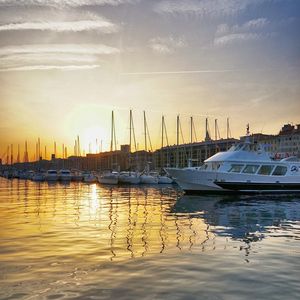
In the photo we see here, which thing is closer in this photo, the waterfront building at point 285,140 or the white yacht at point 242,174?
the white yacht at point 242,174

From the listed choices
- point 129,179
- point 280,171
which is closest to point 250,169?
point 280,171

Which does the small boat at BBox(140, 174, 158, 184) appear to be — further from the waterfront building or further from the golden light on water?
the waterfront building

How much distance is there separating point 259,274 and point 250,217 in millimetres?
14017

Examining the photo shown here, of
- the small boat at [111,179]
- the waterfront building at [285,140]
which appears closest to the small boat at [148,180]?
the small boat at [111,179]

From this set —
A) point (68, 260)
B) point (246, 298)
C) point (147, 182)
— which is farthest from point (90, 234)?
point (147, 182)

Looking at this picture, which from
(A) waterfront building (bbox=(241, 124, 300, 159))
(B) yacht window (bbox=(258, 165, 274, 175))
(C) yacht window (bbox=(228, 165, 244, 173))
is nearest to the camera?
(C) yacht window (bbox=(228, 165, 244, 173))

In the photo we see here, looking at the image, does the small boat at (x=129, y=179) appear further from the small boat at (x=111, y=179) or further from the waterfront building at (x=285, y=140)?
the waterfront building at (x=285, y=140)

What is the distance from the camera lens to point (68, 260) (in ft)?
41.6

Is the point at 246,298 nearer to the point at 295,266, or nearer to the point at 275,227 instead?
the point at 295,266

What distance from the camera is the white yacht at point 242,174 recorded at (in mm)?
44000

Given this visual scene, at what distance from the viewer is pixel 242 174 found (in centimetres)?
4409

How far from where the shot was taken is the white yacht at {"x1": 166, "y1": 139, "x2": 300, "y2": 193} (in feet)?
144

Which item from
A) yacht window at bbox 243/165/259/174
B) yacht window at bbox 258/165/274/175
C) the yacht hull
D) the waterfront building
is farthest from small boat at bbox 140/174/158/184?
the waterfront building

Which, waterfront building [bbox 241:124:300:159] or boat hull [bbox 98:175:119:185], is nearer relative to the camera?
boat hull [bbox 98:175:119:185]
